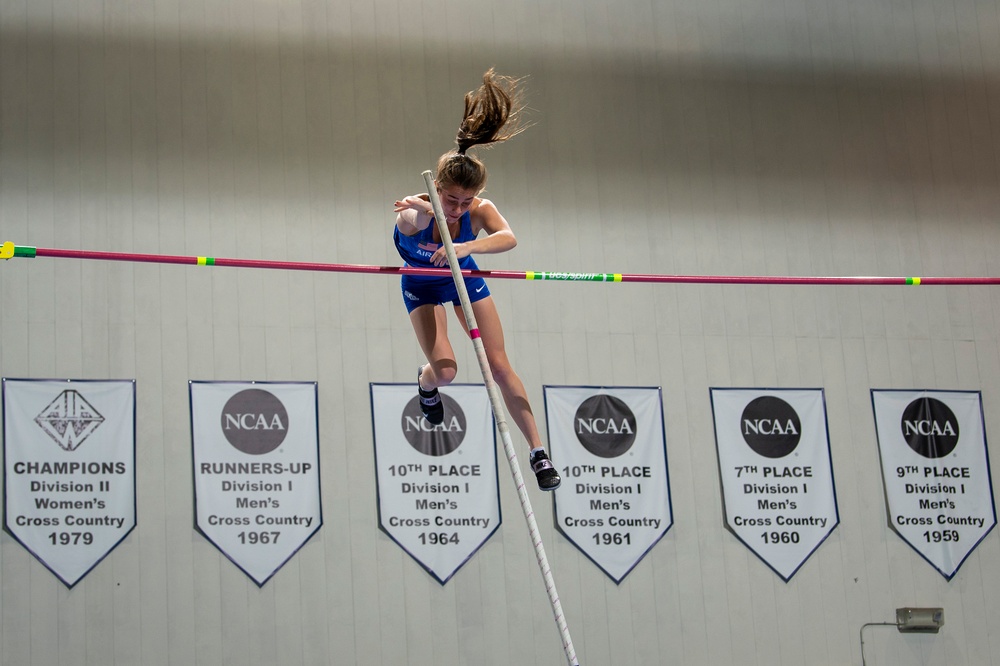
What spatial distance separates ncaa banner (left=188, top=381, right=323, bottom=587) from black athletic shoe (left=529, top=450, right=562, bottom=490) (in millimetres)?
3767

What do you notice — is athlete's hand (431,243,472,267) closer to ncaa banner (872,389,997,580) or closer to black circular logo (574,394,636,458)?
black circular logo (574,394,636,458)

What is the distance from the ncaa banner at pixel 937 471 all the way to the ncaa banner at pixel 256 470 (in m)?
4.82

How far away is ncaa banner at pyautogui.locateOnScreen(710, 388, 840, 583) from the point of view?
9.33 meters

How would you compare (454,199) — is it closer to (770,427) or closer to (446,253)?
(446,253)

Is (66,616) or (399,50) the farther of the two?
(399,50)

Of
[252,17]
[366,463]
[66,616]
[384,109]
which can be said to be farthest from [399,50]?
[66,616]

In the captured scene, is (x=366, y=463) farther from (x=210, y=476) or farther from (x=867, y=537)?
(x=867, y=537)

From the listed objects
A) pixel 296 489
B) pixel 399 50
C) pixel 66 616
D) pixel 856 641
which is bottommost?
pixel 856 641

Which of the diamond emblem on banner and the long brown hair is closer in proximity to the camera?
the long brown hair

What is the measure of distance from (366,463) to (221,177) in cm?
251

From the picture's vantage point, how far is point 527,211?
9578 mm

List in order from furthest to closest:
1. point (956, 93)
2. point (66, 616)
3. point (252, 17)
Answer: point (956, 93) < point (252, 17) < point (66, 616)

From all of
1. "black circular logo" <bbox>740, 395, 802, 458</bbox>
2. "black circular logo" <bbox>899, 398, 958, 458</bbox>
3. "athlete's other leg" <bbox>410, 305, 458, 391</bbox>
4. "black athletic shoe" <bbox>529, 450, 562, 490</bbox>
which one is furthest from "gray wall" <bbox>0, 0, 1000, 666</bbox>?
"black athletic shoe" <bbox>529, 450, 562, 490</bbox>

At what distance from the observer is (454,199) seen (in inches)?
203
